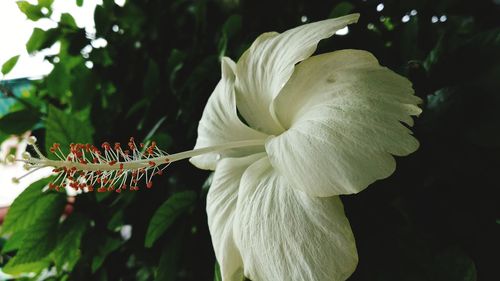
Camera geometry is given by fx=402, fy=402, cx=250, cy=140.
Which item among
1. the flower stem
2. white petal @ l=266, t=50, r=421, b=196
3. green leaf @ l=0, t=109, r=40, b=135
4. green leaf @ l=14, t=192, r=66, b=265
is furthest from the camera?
green leaf @ l=0, t=109, r=40, b=135

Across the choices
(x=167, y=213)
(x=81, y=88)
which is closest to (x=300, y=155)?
(x=167, y=213)

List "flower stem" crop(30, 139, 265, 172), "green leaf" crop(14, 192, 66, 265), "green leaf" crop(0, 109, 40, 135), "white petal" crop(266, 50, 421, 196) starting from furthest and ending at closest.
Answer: "green leaf" crop(0, 109, 40, 135), "green leaf" crop(14, 192, 66, 265), "flower stem" crop(30, 139, 265, 172), "white petal" crop(266, 50, 421, 196)

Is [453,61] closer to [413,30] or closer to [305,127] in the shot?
[413,30]

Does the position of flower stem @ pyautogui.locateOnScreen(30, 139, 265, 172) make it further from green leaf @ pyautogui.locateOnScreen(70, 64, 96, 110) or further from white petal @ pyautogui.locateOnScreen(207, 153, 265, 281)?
green leaf @ pyautogui.locateOnScreen(70, 64, 96, 110)

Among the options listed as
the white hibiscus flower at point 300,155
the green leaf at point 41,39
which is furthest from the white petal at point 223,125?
the green leaf at point 41,39

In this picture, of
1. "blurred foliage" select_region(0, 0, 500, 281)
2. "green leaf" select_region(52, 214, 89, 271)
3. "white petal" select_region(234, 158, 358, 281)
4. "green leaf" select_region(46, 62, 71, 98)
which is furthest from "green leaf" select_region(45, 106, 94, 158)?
"white petal" select_region(234, 158, 358, 281)

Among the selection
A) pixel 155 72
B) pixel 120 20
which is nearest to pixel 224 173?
pixel 155 72

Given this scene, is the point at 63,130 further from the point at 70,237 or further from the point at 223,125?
the point at 223,125
